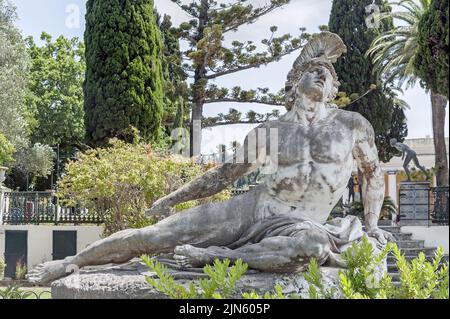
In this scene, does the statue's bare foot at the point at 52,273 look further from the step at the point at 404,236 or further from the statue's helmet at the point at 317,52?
the step at the point at 404,236

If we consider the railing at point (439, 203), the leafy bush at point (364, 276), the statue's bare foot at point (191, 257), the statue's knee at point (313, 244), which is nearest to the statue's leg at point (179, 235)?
the statue's bare foot at point (191, 257)

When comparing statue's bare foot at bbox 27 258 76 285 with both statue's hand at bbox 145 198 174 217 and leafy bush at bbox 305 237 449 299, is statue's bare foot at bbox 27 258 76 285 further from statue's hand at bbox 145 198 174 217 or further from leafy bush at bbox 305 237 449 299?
leafy bush at bbox 305 237 449 299

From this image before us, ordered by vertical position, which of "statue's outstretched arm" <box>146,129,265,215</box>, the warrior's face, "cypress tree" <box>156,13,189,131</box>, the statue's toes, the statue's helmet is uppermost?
"cypress tree" <box>156,13,189,131</box>

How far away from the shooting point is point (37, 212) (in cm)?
1312

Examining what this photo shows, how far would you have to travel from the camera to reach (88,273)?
11.2 feet

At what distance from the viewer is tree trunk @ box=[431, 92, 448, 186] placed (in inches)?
590

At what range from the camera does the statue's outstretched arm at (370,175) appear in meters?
3.66

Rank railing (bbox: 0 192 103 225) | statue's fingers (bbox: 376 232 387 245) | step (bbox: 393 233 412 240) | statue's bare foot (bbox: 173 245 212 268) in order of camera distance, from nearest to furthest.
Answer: statue's bare foot (bbox: 173 245 212 268), statue's fingers (bbox: 376 232 387 245), step (bbox: 393 233 412 240), railing (bbox: 0 192 103 225)

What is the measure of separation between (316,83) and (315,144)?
1.27ft

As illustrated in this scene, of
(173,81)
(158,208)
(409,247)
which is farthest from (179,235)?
(173,81)

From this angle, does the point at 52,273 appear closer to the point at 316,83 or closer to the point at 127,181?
the point at 316,83

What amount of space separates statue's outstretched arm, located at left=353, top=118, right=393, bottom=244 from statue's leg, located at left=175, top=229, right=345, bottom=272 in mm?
689

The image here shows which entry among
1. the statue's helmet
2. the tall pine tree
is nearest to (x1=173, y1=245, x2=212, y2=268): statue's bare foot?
the statue's helmet
